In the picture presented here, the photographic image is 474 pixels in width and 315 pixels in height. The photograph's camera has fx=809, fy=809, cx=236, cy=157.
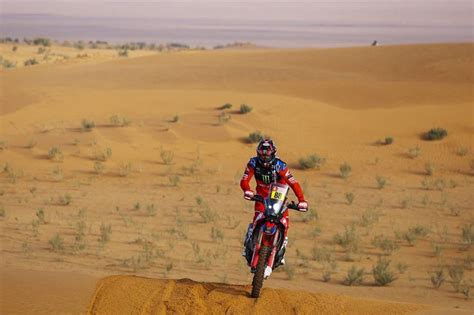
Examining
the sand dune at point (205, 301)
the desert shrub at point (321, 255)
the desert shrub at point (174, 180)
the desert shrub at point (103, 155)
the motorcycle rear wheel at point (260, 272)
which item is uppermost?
the desert shrub at point (103, 155)

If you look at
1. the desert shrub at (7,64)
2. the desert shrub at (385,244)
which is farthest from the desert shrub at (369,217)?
the desert shrub at (7,64)

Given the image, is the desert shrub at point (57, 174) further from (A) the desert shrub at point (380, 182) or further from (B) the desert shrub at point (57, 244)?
(A) the desert shrub at point (380, 182)

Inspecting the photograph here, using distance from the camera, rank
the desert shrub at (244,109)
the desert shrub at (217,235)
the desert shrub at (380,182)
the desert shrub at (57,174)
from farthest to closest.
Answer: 1. the desert shrub at (244,109)
2. the desert shrub at (57,174)
3. the desert shrub at (380,182)
4. the desert shrub at (217,235)

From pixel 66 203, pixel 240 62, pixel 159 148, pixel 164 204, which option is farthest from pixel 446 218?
pixel 240 62

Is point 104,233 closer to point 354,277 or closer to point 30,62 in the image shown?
point 354,277

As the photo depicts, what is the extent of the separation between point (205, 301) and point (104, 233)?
7.43 m

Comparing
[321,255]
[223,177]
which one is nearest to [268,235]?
[321,255]

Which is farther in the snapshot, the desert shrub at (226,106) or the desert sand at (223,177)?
the desert shrub at (226,106)

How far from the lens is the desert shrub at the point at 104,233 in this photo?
15.2m

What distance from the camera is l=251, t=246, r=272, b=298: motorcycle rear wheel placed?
8.40 meters

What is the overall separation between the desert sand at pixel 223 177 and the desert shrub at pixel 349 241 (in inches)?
3.6

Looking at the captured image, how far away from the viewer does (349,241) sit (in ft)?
50.7

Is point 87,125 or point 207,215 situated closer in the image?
point 207,215

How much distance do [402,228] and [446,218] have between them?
1651 mm
